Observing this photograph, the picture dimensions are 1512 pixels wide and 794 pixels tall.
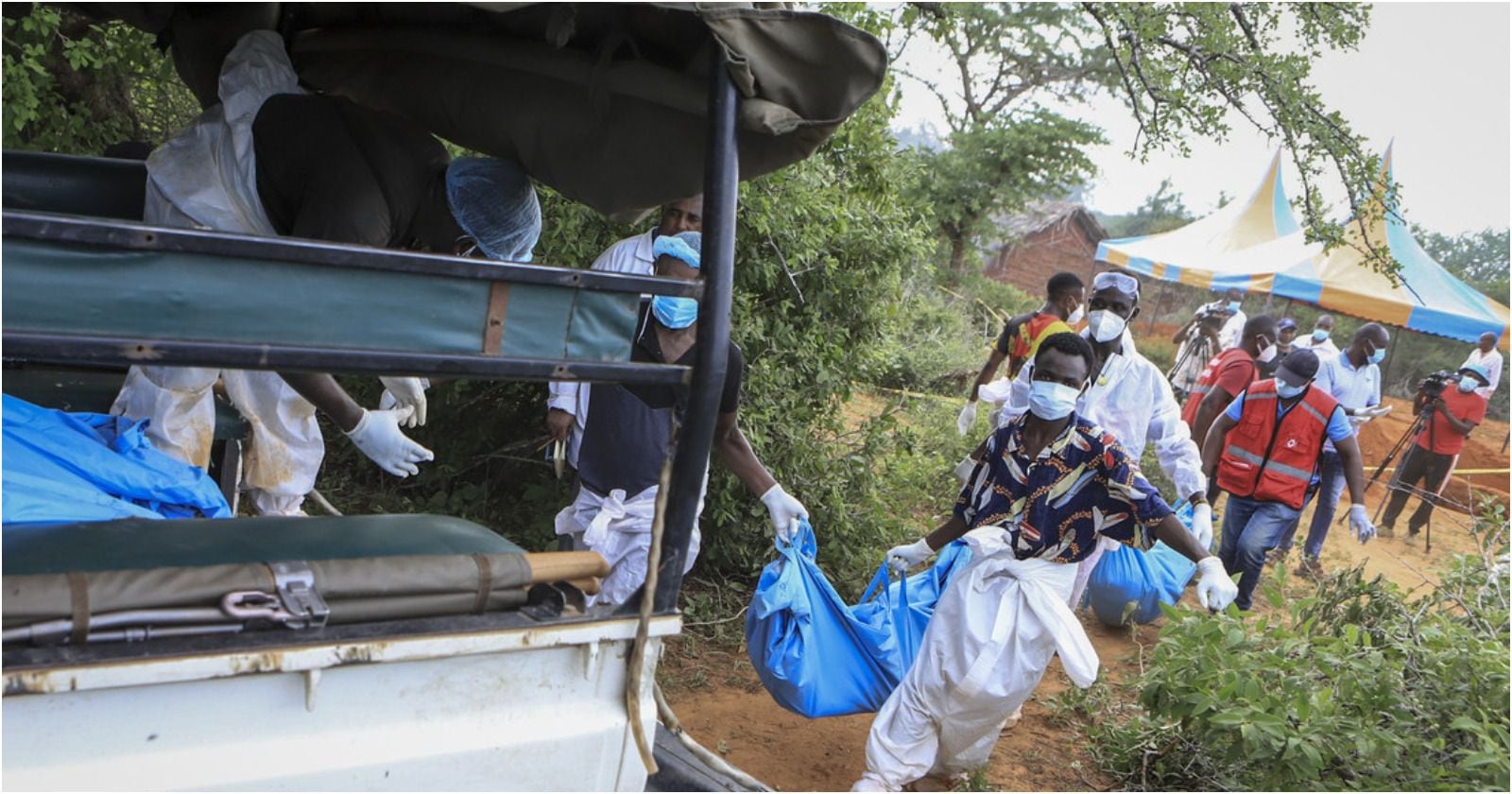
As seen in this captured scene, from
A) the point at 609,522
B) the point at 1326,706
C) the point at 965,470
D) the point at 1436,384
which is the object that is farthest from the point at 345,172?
the point at 1436,384

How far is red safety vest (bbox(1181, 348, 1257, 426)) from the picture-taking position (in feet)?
27.9

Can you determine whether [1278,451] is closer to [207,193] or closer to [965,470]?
[965,470]

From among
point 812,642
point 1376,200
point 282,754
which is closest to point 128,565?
point 282,754

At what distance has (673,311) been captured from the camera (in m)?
4.03

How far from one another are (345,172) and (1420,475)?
12.1m

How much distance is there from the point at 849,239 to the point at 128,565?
4247 millimetres

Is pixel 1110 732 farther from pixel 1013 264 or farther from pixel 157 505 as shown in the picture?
pixel 1013 264

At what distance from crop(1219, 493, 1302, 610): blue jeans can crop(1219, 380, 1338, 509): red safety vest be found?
2.6 inches

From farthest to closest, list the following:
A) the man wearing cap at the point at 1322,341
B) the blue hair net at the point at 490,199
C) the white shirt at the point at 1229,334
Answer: the white shirt at the point at 1229,334 < the man wearing cap at the point at 1322,341 < the blue hair net at the point at 490,199

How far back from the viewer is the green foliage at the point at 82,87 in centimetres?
471

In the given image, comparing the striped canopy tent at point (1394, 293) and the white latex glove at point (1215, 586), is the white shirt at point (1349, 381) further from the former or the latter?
the white latex glove at point (1215, 586)

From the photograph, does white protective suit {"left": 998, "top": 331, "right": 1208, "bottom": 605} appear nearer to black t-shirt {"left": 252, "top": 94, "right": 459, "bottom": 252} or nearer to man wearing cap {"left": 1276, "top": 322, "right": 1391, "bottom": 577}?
black t-shirt {"left": 252, "top": 94, "right": 459, "bottom": 252}

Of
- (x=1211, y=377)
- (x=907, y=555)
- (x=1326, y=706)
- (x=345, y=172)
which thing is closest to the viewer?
(x=345, y=172)

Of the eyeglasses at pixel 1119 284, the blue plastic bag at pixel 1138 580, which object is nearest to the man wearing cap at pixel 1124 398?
the eyeglasses at pixel 1119 284
